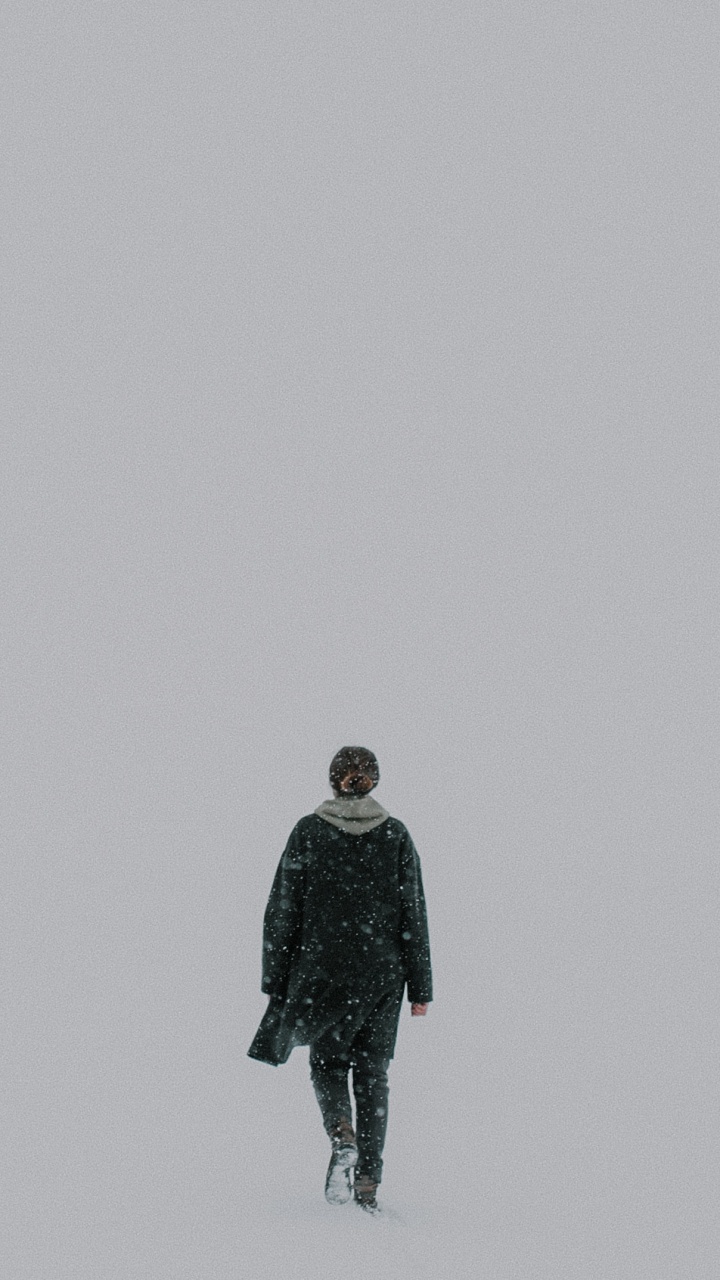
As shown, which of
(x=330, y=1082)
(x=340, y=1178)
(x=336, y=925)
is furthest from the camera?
(x=330, y=1082)

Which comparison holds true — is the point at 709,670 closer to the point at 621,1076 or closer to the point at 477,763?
the point at 477,763

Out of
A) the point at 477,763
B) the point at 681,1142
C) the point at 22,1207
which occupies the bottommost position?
the point at 22,1207

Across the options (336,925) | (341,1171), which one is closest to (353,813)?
(336,925)

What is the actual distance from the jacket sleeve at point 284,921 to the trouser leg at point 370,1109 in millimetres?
297

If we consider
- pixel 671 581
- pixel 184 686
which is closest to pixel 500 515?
pixel 671 581

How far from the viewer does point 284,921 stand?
4336mm

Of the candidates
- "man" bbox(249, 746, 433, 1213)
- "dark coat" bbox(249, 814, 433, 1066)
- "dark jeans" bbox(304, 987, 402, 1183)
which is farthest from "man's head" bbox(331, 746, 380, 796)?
"dark jeans" bbox(304, 987, 402, 1183)

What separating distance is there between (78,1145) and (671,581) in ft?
312

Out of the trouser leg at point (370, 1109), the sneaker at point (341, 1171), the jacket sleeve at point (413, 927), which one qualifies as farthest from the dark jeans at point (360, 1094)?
the jacket sleeve at point (413, 927)

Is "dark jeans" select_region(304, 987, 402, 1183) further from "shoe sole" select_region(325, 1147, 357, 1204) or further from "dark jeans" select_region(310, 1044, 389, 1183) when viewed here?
"shoe sole" select_region(325, 1147, 357, 1204)

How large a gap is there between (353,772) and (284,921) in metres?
0.44

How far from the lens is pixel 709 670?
204ft

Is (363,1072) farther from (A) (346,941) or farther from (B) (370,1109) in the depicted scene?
(A) (346,941)

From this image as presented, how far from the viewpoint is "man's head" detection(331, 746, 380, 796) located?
4.22 meters
